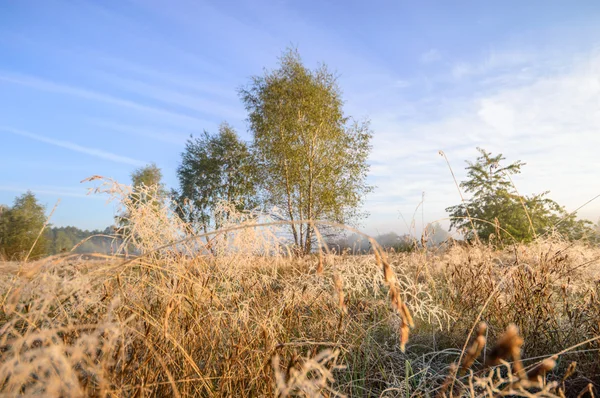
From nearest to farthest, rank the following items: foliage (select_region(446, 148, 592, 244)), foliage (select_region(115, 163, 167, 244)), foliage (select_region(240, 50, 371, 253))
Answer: foliage (select_region(115, 163, 167, 244)) < foliage (select_region(446, 148, 592, 244)) < foliage (select_region(240, 50, 371, 253))

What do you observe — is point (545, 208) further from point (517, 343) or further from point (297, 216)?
point (517, 343)

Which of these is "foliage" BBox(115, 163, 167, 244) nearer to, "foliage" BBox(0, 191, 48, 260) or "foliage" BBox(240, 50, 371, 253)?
"foliage" BBox(240, 50, 371, 253)

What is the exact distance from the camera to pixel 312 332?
2707 mm

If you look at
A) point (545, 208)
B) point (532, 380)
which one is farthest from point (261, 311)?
point (545, 208)

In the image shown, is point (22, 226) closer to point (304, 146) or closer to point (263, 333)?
point (304, 146)

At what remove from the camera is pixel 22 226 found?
2680 centimetres

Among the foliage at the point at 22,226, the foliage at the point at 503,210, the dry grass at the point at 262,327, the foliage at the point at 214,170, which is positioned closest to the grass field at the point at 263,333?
the dry grass at the point at 262,327

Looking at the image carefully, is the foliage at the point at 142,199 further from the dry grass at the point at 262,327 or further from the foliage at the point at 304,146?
the foliage at the point at 304,146

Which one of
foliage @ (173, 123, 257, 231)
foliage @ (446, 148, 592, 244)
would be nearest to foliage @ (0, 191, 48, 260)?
foliage @ (173, 123, 257, 231)

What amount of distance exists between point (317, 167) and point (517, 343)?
20.6m

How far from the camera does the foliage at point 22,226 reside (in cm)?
2557

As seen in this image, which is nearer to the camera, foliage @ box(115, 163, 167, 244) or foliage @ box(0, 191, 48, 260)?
foliage @ box(115, 163, 167, 244)

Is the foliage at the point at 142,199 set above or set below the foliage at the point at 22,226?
below

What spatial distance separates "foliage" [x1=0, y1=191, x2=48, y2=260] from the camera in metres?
25.6
